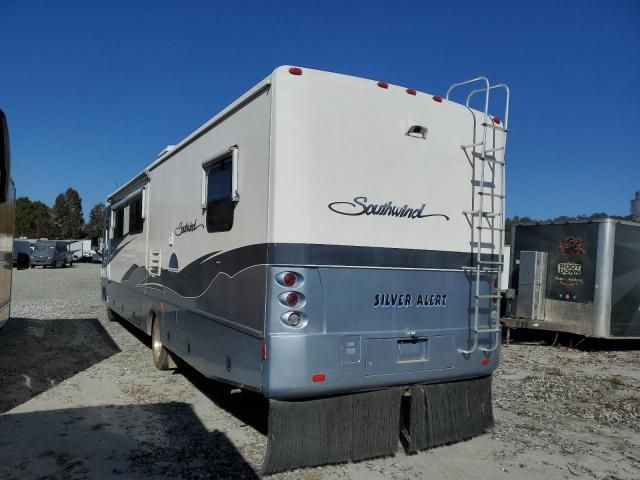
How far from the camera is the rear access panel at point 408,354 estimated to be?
429cm

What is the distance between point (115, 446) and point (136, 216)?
4650 mm

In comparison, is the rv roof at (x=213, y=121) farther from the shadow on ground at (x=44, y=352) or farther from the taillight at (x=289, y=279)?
the shadow on ground at (x=44, y=352)

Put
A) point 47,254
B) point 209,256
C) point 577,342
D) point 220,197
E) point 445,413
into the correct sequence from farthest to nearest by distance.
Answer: point 47,254, point 577,342, point 209,256, point 220,197, point 445,413

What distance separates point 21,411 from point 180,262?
2.17 metres

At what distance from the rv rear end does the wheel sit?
142 inches

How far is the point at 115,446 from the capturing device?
4.62 metres

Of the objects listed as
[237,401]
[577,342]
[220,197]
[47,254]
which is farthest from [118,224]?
[47,254]

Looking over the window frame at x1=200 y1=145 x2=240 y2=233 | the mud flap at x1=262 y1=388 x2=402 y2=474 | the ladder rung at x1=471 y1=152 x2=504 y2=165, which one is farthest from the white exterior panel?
the mud flap at x1=262 y1=388 x2=402 y2=474

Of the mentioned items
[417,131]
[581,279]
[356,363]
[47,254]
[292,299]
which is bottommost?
[47,254]

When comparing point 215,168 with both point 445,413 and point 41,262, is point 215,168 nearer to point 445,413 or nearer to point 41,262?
point 445,413

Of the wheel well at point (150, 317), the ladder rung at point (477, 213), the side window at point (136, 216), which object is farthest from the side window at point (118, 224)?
the ladder rung at point (477, 213)

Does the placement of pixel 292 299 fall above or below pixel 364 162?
below

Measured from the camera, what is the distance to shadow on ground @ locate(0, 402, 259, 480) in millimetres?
4121

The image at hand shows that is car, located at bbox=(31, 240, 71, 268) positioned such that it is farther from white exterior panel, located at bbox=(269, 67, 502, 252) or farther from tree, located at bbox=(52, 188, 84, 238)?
tree, located at bbox=(52, 188, 84, 238)
